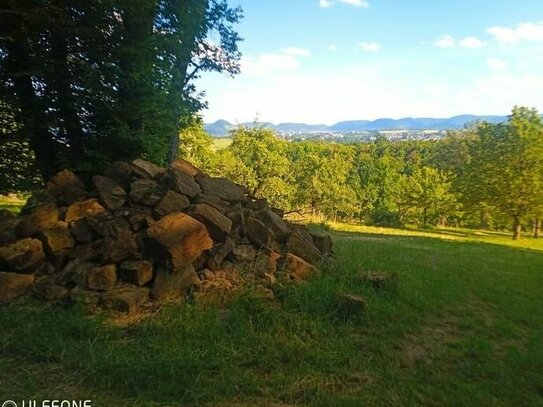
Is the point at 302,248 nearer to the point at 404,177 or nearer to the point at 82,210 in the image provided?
the point at 82,210

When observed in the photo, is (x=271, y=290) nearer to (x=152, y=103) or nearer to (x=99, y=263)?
(x=99, y=263)

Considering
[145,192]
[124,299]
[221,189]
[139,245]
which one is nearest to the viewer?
[124,299]

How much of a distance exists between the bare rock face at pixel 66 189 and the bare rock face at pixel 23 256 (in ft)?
3.53

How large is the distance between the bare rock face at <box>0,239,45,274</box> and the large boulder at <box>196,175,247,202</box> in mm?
2409

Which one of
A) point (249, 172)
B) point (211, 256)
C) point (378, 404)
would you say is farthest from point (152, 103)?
point (249, 172)

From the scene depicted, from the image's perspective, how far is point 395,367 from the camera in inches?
169

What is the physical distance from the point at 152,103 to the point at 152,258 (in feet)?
14.2

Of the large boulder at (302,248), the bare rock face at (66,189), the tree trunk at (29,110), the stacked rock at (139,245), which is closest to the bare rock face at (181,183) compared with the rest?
the stacked rock at (139,245)

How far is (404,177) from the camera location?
60.2m

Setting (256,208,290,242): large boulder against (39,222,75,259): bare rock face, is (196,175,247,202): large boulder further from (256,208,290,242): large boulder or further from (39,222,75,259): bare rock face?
(39,222,75,259): bare rock face

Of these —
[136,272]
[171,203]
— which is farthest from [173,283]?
[171,203]

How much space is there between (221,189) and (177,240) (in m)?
1.89

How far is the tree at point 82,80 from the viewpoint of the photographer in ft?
25.6

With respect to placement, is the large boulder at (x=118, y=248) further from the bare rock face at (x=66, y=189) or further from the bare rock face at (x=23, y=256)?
the bare rock face at (x=66, y=189)
